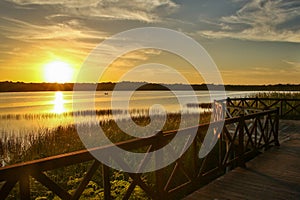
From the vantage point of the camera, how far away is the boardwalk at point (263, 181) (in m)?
5.66

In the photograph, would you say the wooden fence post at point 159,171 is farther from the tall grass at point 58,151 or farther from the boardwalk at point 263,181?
the tall grass at point 58,151

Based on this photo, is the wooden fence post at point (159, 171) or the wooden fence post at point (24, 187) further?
the wooden fence post at point (159, 171)

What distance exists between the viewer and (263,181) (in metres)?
6.52

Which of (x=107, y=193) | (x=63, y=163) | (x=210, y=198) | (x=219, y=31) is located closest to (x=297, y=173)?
(x=210, y=198)

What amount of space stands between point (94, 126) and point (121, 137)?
4.07 metres

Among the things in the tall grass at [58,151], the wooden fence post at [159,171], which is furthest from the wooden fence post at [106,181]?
the tall grass at [58,151]

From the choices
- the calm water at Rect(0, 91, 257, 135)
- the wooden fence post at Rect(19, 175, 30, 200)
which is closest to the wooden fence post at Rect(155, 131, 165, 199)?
the wooden fence post at Rect(19, 175, 30, 200)

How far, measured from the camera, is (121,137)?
14.5m

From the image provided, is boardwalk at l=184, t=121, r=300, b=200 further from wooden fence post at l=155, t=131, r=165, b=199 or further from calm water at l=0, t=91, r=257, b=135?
calm water at l=0, t=91, r=257, b=135

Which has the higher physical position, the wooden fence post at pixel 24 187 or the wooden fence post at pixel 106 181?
the wooden fence post at pixel 24 187

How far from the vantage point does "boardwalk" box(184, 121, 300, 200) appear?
5.66 meters

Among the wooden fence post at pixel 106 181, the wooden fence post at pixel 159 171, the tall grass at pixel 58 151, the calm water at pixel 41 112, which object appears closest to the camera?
the wooden fence post at pixel 106 181

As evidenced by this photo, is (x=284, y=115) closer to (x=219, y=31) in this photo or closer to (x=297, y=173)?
(x=219, y=31)

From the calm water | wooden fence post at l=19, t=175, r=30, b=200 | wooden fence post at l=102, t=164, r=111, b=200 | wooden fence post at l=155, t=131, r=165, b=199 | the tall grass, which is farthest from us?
the calm water
